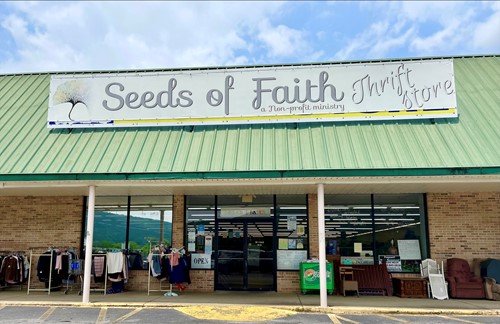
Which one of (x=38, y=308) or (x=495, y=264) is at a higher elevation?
(x=495, y=264)

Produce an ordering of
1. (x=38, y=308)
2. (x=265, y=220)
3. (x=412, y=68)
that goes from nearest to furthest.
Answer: (x=38, y=308) < (x=412, y=68) < (x=265, y=220)

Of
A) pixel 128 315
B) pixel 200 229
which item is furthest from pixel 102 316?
pixel 200 229

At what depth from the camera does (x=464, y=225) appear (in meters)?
13.8

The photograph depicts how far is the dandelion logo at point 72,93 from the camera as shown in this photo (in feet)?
45.8

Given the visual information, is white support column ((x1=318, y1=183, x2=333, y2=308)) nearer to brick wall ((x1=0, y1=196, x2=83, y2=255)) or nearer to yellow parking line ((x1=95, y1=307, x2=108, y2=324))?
yellow parking line ((x1=95, y1=307, x2=108, y2=324))

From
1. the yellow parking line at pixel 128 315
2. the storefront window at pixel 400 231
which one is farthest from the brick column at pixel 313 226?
the yellow parking line at pixel 128 315

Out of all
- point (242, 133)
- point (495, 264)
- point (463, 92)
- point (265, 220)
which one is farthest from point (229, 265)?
point (463, 92)

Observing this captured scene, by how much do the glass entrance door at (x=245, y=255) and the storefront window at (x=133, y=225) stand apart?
178 centimetres

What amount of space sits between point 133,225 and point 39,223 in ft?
9.55

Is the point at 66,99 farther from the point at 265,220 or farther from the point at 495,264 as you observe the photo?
the point at 495,264

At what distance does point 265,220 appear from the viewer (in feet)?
47.5

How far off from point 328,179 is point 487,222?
19.1 feet

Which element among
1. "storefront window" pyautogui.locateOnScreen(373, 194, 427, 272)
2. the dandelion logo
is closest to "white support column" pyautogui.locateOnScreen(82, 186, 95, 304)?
the dandelion logo

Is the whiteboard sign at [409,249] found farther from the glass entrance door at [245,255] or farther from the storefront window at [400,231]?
the glass entrance door at [245,255]
